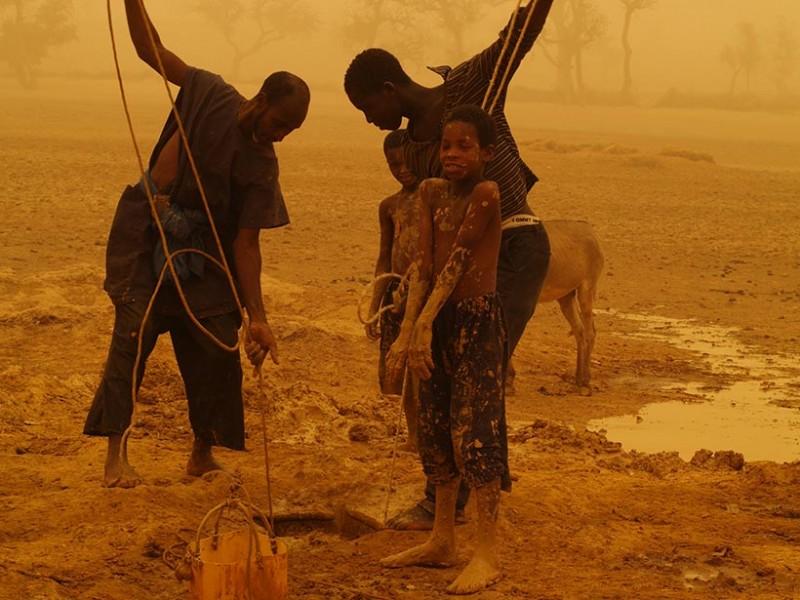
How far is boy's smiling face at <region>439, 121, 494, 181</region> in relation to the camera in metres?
4.32

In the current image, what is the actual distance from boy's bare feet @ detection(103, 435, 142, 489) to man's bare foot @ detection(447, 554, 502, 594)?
166 cm

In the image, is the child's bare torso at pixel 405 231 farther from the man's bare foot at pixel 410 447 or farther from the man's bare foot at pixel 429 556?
the man's bare foot at pixel 429 556

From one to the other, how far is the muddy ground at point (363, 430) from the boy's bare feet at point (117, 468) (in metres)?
0.07

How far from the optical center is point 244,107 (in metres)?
5.08

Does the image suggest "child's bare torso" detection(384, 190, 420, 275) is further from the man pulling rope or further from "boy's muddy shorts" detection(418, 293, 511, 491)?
"boy's muddy shorts" detection(418, 293, 511, 491)

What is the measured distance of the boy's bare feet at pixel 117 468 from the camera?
209 inches

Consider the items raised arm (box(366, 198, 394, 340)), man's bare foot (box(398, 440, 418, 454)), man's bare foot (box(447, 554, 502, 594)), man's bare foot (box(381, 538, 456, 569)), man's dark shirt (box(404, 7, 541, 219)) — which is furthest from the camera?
man's bare foot (box(398, 440, 418, 454))

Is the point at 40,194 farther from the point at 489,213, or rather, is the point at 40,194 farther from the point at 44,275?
the point at 489,213

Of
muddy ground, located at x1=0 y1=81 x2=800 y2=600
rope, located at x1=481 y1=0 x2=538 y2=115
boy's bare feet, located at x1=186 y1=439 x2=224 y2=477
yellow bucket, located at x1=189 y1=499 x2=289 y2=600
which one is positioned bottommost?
muddy ground, located at x1=0 y1=81 x2=800 y2=600

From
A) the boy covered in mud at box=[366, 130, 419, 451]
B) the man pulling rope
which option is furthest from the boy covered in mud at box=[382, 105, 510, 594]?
the boy covered in mud at box=[366, 130, 419, 451]

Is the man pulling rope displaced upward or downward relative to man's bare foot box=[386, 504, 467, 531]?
upward

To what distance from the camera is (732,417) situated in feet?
26.3

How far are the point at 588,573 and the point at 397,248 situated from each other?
1.86 m

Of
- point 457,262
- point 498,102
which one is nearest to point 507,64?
point 498,102
